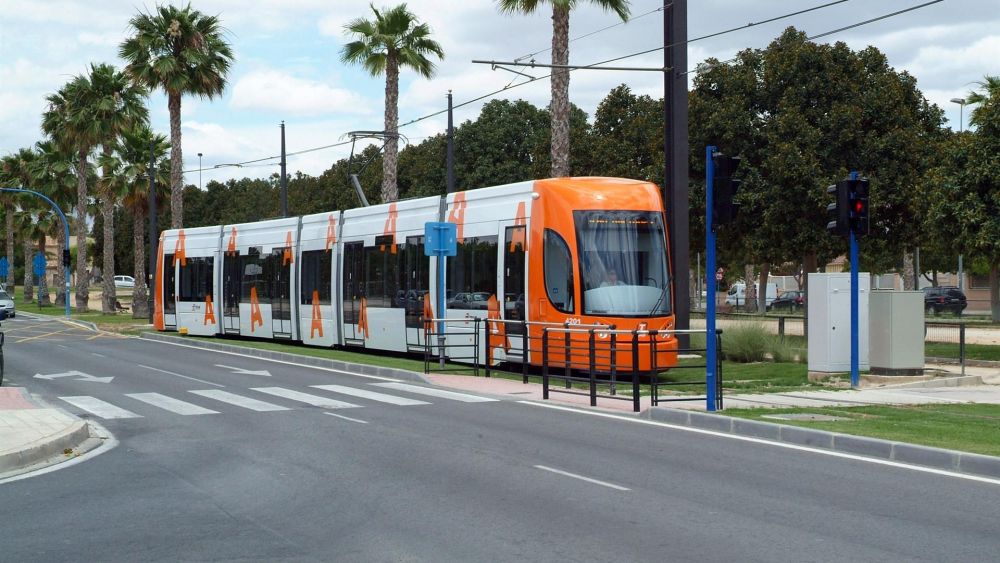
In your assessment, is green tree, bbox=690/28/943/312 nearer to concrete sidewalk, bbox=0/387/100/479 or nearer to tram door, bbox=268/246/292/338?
tram door, bbox=268/246/292/338

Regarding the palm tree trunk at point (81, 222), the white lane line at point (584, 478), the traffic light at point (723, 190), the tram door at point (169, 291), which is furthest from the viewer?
the palm tree trunk at point (81, 222)

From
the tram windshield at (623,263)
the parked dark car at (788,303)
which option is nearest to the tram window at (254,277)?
the tram windshield at (623,263)

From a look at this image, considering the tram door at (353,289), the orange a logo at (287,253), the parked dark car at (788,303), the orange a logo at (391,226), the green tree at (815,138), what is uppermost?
the green tree at (815,138)

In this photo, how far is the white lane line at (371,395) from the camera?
17.5 m

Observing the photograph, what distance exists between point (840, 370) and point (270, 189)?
3483 inches

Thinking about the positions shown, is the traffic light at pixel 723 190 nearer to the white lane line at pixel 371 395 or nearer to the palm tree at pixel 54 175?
the white lane line at pixel 371 395

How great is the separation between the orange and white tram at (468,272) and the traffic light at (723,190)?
2.24m

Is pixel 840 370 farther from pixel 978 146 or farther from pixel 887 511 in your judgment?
pixel 887 511

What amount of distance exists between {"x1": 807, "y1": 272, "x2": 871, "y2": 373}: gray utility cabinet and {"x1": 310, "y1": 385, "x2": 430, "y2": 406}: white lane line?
7539 mm

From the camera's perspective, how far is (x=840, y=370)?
20.4 metres

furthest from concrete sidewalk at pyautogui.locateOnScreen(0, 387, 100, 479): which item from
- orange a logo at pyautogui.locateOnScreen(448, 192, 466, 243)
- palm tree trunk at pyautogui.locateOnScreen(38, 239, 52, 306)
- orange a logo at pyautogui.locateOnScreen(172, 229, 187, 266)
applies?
palm tree trunk at pyautogui.locateOnScreen(38, 239, 52, 306)

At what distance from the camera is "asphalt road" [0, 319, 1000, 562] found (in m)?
7.75

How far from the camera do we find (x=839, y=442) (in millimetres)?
12570

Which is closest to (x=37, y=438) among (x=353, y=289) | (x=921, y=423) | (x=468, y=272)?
(x=921, y=423)
